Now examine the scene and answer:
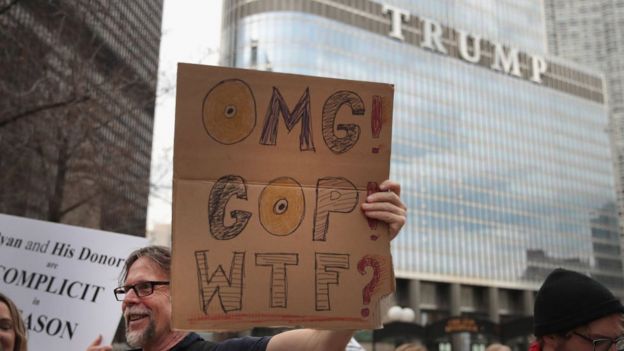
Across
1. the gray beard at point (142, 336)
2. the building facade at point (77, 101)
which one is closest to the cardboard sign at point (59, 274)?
the gray beard at point (142, 336)

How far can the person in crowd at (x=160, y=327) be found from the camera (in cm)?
263

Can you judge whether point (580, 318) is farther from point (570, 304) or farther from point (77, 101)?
point (77, 101)

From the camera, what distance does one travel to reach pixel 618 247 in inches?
3536

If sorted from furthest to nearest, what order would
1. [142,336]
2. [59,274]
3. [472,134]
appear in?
[472,134]
[59,274]
[142,336]

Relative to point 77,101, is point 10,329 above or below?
below

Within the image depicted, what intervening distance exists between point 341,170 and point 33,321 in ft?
10.5

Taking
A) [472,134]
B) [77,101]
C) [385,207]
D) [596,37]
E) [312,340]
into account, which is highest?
[596,37]

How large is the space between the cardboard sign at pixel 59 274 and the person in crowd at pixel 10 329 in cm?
97

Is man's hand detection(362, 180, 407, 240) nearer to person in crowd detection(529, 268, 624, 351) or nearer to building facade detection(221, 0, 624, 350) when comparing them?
person in crowd detection(529, 268, 624, 351)

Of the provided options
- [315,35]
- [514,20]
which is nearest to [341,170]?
[315,35]

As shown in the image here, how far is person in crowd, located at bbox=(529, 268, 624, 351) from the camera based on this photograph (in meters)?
2.42

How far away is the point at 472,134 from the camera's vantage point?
7825 centimetres

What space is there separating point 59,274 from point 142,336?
2.21 metres

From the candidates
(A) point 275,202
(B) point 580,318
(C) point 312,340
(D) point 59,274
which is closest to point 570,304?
(B) point 580,318
